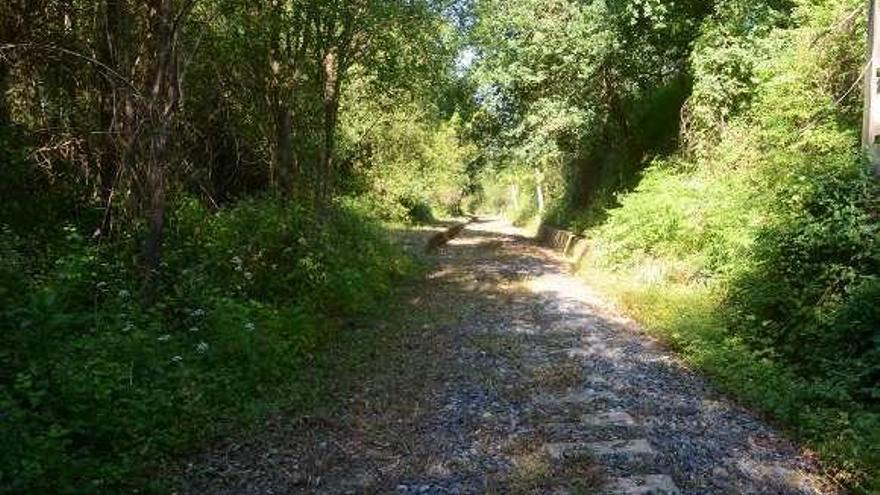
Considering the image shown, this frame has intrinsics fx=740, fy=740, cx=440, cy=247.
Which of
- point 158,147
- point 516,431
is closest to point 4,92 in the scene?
point 158,147

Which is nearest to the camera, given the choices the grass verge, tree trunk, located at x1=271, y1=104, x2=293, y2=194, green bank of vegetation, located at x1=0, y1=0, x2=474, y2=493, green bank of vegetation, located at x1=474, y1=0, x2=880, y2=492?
green bank of vegetation, located at x1=0, y1=0, x2=474, y2=493

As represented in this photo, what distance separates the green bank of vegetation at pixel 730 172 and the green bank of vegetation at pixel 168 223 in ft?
16.9

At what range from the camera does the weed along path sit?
6227mm

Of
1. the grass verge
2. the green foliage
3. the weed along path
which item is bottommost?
the weed along path

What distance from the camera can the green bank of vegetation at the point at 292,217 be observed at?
6.55 metres

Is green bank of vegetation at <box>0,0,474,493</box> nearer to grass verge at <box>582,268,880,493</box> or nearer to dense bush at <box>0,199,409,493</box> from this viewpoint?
dense bush at <box>0,199,409,493</box>

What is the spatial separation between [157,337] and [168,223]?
3327 mm

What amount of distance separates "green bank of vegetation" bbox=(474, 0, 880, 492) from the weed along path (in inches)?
25.4

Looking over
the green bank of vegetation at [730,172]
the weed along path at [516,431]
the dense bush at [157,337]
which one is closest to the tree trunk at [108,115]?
the dense bush at [157,337]

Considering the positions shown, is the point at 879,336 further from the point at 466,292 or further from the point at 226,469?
the point at 466,292

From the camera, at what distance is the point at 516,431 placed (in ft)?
24.2

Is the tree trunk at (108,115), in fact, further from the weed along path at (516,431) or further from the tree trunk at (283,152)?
the weed along path at (516,431)

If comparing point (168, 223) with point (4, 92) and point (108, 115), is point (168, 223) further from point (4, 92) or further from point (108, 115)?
point (4, 92)

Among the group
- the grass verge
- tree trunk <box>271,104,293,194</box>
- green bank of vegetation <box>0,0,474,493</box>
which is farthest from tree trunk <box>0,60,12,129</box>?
the grass verge
